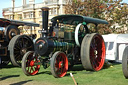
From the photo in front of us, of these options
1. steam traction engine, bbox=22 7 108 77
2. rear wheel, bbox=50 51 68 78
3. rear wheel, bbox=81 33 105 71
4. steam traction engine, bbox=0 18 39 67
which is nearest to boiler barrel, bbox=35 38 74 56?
steam traction engine, bbox=22 7 108 77

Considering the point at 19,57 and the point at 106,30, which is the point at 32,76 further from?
the point at 106,30

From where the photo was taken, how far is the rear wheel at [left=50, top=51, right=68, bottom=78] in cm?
688

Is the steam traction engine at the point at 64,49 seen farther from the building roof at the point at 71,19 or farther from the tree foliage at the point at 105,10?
the tree foliage at the point at 105,10

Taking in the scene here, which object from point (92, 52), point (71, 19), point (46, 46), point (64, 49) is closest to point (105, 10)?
point (71, 19)

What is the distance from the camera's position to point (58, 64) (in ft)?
23.9

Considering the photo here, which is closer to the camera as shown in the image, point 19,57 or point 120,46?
point 19,57

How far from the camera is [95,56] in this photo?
29.2 feet

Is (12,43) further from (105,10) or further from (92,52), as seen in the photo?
(105,10)

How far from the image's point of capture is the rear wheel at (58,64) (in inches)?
271

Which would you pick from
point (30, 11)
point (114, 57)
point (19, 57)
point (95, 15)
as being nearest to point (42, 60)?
point (19, 57)

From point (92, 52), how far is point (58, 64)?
1.99 m

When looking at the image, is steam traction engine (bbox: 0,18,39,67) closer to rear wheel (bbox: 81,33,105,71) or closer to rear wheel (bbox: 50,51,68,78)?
rear wheel (bbox: 50,51,68,78)

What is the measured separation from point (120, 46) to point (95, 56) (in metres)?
4.15

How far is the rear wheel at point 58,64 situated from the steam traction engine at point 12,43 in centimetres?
328
